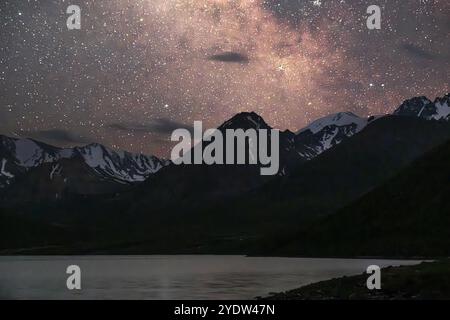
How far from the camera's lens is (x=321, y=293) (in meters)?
71.6

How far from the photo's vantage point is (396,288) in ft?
214

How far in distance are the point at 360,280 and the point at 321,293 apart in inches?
305

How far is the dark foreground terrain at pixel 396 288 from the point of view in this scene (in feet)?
203

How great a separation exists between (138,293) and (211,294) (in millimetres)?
11867

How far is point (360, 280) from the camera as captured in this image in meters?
77.0

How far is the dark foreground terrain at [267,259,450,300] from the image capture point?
61.8 meters
